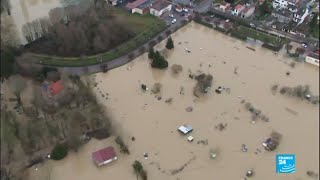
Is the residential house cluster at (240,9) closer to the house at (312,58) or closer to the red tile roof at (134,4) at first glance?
the red tile roof at (134,4)

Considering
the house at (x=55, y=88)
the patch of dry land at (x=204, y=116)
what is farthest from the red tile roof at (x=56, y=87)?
the patch of dry land at (x=204, y=116)

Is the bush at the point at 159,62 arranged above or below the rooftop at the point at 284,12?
below

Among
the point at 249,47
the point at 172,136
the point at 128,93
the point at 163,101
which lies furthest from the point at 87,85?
the point at 249,47

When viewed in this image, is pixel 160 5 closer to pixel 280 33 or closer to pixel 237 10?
pixel 237 10

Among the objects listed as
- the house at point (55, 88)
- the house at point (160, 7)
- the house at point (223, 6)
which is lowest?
the house at point (55, 88)

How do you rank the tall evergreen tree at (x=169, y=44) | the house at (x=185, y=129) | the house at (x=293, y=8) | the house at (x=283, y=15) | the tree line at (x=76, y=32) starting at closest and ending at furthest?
the house at (x=185, y=129) → the tree line at (x=76, y=32) → the tall evergreen tree at (x=169, y=44) → the house at (x=283, y=15) → the house at (x=293, y=8)

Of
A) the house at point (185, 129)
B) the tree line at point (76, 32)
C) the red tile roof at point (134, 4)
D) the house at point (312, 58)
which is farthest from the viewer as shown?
the red tile roof at point (134, 4)

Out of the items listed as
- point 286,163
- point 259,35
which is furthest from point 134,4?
point 286,163

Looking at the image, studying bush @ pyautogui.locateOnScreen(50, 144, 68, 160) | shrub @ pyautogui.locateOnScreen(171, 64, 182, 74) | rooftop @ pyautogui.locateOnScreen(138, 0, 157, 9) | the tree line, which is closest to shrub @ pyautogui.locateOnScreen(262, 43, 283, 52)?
shrub @ pyautogui.locateOnScreen(171, 64, 182, 74)
